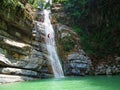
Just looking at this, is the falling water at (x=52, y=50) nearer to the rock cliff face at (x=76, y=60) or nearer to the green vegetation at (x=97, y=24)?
the rock cliff face at (x=76, y=60)

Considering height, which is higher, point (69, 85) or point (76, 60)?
point (76, 60)

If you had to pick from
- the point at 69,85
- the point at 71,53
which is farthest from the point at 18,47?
the point at 69,85

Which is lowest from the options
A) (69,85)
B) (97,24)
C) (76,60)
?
(69,85)

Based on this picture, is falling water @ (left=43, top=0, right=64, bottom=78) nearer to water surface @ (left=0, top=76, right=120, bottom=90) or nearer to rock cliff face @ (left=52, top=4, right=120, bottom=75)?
rock cliff face @ (left=52, top=4, right=120, bottom=75)

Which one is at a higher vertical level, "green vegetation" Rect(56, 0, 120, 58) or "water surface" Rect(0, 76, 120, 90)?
"green vegetation" Rect(56, 0, 120, 58)

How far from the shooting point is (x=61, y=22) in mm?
28812

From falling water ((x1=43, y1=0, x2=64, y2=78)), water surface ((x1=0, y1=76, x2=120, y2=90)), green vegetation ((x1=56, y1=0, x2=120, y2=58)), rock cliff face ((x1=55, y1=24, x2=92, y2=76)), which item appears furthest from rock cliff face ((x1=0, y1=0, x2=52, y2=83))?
green vegetation ((x1=56, y1=0, x2=120, y2=58))

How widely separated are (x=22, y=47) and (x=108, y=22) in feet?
31.6

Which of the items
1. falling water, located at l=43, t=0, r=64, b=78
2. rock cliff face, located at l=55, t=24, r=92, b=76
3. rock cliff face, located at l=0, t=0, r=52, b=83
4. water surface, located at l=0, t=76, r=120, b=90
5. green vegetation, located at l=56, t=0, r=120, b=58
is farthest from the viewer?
green vegetation, located at l=56, t=0, r=120, b=58

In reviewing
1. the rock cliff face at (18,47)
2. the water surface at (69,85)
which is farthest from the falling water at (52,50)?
the water surface at (69,85)

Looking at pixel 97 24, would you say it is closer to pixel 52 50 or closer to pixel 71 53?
pixel 71 53

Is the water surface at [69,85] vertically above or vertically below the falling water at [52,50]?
below

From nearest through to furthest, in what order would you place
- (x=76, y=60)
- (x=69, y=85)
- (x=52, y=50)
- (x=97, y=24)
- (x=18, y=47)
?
(x=69, y=85) < (x=18, y=47) < (x=76, y=60) < (x=52, y=50) < (x=97, y=24)

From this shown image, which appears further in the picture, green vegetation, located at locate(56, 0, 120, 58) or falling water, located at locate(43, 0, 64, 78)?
green vegetation, located at locate(56, 0, 120, 58)
